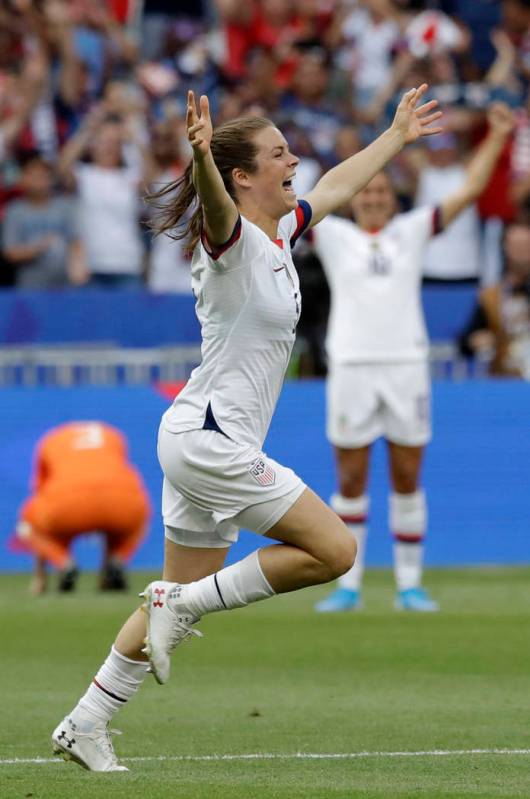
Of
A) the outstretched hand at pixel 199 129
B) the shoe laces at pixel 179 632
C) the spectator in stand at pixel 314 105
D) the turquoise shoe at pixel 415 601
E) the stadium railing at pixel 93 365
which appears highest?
the spectator in stand at pixel 314 105

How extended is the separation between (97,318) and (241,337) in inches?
348

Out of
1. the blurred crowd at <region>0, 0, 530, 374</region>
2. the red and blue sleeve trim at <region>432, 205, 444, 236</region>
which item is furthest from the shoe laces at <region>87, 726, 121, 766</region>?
the blurred crowd at <region>0, 0, 530, 374</region>

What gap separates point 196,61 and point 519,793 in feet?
46.6

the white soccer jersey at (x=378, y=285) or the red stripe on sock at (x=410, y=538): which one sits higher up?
the white soccer jersey at (x=378, y=285)

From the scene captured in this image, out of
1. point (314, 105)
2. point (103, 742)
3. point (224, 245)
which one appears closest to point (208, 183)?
point (224, 245)

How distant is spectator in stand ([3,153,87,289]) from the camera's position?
15.7 metres

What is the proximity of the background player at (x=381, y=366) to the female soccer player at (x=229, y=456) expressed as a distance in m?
5.02

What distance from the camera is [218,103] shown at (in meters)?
18.0

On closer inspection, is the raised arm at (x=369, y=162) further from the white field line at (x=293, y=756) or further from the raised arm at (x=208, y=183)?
the white field line at (x=293, y=756)

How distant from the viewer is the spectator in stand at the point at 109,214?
1628 cm

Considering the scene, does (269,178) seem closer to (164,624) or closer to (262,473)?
(262,473)

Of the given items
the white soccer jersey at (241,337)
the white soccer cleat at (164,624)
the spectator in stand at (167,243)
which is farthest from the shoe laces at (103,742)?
the spectator in stand at (167,243)

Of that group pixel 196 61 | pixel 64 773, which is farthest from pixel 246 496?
pixel 196 61

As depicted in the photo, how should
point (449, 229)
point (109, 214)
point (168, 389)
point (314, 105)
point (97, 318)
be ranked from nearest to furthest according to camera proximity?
1. point (168, 389)
2. point (97, 318)
3. point (109, 214)
4. point (449, 229)
5. point (314, 105)
